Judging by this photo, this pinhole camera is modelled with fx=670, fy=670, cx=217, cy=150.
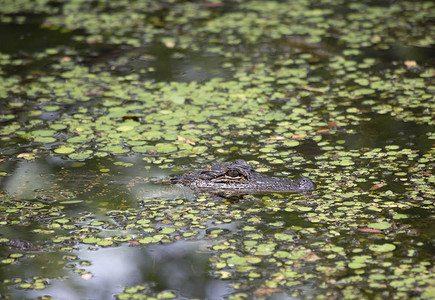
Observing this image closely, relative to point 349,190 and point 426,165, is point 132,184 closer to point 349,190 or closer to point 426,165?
point 349,190

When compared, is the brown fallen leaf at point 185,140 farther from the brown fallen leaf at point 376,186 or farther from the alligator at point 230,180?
the brown fallen leaf at point 376,186

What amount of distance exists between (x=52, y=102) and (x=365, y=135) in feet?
10.3

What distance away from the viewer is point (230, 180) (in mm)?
5109

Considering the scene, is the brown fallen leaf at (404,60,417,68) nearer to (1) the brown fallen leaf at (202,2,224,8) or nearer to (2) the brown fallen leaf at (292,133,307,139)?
(2) the brown fallen leaf at (292,133,307,139)

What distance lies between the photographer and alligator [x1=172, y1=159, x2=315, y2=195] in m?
5.04

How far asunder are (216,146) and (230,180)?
0.73 m

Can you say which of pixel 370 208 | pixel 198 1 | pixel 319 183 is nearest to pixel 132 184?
pixel 319 183

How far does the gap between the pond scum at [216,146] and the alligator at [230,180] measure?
121mm

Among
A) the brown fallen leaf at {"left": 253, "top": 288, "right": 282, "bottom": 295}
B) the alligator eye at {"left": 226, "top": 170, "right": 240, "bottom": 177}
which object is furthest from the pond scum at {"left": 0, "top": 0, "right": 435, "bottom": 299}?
the alligator eye at {"left": 226, "top": 170, "right": 240, "bottom": 177}

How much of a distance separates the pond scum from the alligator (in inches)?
4.8

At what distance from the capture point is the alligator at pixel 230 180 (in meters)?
5.04

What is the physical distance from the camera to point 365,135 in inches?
230

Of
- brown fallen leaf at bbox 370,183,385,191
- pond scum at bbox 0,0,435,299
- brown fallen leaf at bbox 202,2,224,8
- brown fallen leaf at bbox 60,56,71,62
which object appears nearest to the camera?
pond scum at bbox 0,0,435,299

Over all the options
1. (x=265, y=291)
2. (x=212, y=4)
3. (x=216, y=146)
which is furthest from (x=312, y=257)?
(x=212, y=4)
